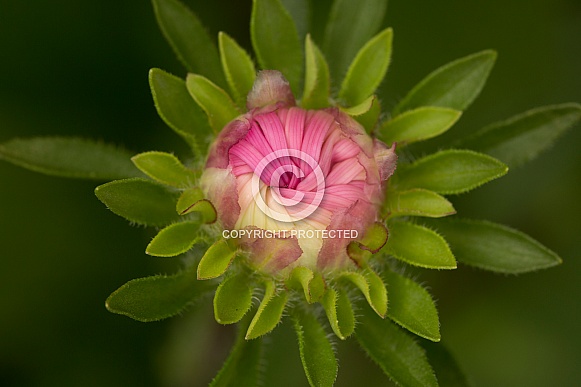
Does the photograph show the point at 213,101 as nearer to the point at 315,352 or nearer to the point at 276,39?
the point at 276,39

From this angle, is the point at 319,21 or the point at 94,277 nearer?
the point at 94,277

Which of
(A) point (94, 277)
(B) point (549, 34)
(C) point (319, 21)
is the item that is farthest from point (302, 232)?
(B) point (549, 34)

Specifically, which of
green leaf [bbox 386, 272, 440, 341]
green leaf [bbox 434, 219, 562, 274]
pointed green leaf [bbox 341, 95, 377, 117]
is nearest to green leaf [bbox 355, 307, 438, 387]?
green leaf [bbox 386, 272, 440, 341]

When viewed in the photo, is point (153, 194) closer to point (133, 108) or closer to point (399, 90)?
point (133, 108)

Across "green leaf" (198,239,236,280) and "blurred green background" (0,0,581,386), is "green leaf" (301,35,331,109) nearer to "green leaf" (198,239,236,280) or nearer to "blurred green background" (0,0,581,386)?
"green leaf" (198,239,236,280)

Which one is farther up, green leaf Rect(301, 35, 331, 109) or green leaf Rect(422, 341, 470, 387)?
green leaf Rect(301, 35, 331, 109)

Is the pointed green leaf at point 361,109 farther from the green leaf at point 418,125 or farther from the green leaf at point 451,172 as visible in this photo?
the green leaf at point 451,172
